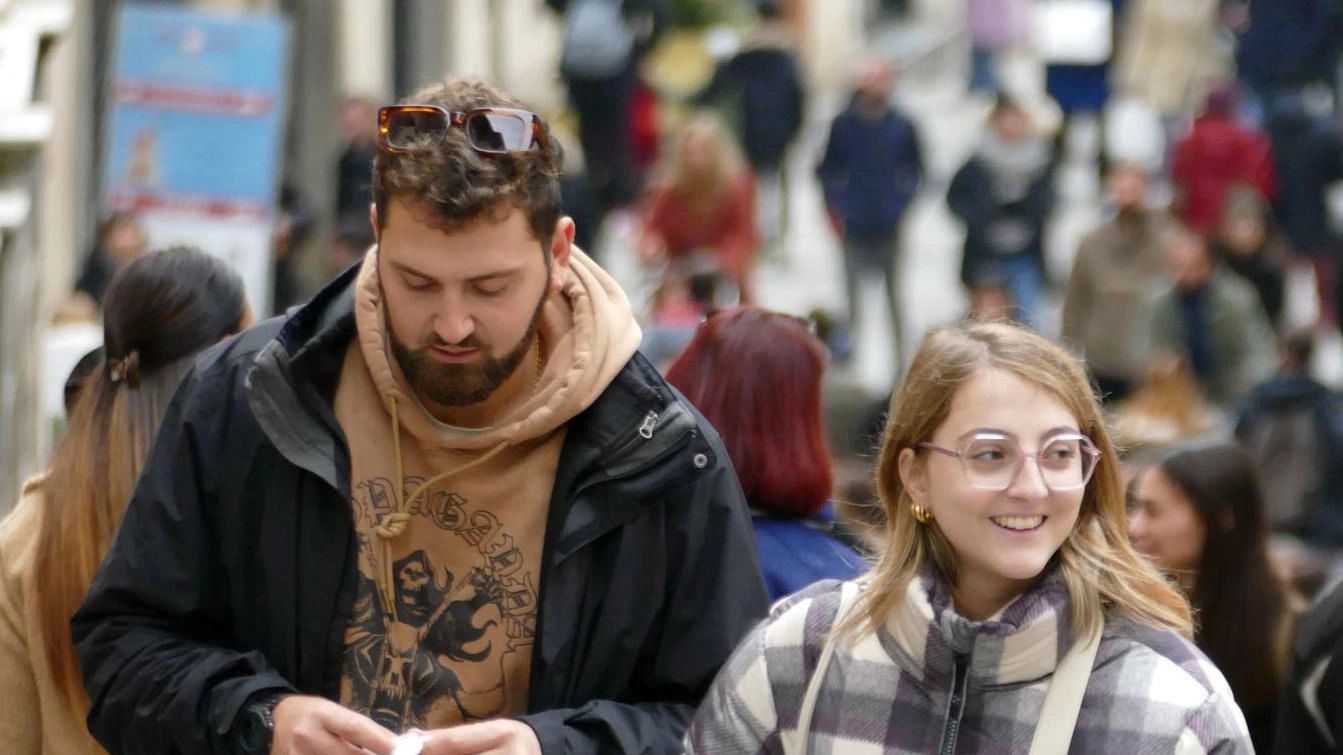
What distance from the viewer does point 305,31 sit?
68.1 ft

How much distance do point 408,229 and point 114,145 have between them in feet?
28.6

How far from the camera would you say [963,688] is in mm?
3379

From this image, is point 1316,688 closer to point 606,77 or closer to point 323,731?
point 323,731

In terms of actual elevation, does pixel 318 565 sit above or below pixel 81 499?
above

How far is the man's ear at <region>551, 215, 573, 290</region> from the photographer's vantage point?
12.3 feet

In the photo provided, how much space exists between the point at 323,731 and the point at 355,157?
519 inches

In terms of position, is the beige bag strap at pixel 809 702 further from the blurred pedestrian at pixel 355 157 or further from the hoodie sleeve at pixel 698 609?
the blurred pedestrian at pixel 355 157

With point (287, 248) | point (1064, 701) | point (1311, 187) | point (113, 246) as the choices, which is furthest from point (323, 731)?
point (1311, 187)

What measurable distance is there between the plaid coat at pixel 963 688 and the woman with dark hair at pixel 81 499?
125cm

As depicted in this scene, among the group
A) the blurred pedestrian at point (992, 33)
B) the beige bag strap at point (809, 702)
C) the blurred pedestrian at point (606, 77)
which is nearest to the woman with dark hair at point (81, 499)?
the beige bag strap at point (809, 702)

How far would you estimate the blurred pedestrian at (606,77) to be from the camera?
16984mm

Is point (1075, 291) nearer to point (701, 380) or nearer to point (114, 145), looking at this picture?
point (114, 145)

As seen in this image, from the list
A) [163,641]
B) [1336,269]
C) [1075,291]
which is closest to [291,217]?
[1075,291]

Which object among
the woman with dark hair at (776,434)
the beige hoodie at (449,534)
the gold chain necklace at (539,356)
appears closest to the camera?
the beige hoodie at (449,534)
